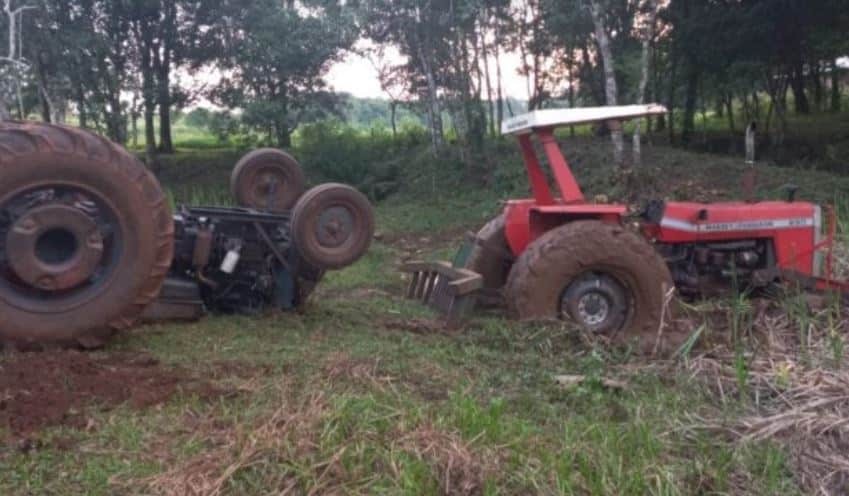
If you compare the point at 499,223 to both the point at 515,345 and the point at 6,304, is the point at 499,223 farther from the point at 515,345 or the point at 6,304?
the point at 6,304

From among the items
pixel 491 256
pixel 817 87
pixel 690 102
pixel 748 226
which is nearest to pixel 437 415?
pixel 491 256

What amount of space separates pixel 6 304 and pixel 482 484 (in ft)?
10.5

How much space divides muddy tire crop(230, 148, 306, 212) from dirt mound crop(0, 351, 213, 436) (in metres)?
2.65

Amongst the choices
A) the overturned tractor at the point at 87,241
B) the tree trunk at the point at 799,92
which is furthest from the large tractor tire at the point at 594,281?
the tree trunk at the point at 799,92

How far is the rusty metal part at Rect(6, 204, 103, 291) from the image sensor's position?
5.37 meters

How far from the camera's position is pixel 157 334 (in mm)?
6090

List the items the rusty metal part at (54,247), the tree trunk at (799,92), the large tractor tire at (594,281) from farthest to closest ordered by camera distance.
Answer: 1. the tree trunk at (799,92)
2. the large tractor tire at (594,281)
3. the rusty metal part at (54,247)

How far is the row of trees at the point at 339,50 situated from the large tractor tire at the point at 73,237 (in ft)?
50.2

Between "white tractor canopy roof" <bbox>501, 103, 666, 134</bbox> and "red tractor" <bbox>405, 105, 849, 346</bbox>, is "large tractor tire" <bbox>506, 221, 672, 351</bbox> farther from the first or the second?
"white tractor canopy roof" <bbox>501, 103, 666, 134</bbox>

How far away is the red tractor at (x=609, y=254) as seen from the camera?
22.5 feet

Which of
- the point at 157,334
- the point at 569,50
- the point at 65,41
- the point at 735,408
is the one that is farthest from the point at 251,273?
the point at 569,50

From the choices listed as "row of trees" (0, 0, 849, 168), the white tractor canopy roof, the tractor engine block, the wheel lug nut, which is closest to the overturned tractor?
the wheel lug nut

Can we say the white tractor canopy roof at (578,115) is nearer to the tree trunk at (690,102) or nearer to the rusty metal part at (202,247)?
the rusty metal part at (202,247)

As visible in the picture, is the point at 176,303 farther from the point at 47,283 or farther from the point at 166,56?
the point at 166,56
